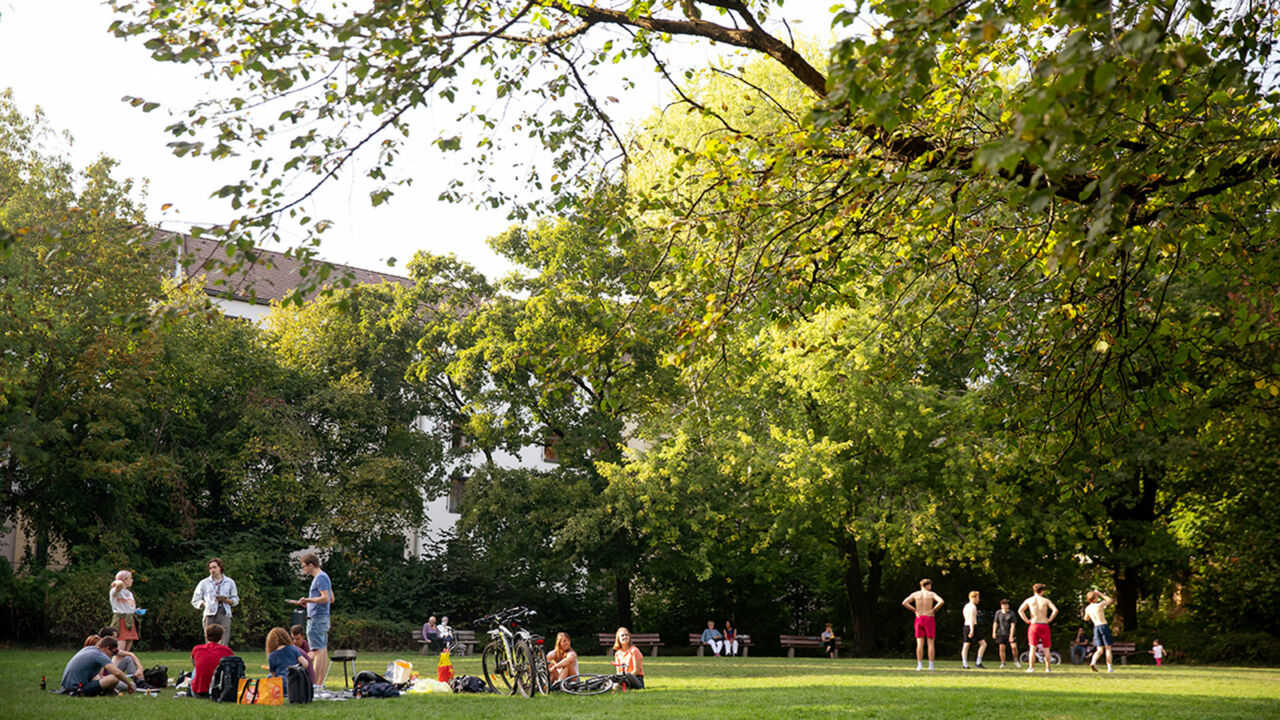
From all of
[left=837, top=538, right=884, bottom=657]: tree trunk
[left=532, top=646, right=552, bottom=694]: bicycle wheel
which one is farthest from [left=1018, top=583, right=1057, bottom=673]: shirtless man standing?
[left=532, top=646, right=552, bottom=694]: bicycle wheel

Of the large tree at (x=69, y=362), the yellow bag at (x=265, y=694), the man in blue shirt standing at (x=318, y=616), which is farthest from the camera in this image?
the large tree at (x=69, y=362)

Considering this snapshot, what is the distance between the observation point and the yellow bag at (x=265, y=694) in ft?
38.6

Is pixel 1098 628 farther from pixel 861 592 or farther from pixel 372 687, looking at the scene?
pixel 372 687

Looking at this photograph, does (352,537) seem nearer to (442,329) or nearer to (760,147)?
(442,329)

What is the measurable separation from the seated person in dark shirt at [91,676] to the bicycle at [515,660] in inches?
171

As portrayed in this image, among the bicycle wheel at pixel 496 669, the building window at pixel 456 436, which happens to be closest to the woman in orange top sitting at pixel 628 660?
the bicycle wheel at pixel 496 669

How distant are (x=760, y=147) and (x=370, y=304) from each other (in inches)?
1136

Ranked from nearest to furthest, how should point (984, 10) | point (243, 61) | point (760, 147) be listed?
1. point (984, 10)
2. point (243, 61)
3. point (760, 147)

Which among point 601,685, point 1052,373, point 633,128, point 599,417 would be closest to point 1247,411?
point 1052,373

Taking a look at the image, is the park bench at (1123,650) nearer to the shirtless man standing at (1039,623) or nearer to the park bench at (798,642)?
the park bench at (798,642)

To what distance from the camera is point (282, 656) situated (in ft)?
40.0

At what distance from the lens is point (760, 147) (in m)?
8.41

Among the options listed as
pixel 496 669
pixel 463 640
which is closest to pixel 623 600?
pixel 463 640

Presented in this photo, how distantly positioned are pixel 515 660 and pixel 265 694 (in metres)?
3.17
